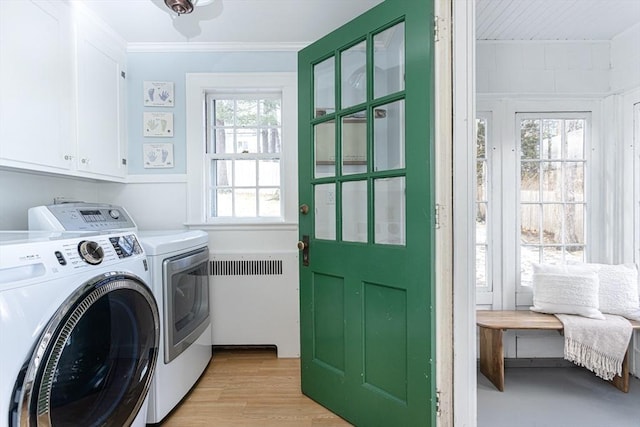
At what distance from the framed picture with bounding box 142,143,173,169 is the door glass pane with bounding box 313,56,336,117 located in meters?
1.28

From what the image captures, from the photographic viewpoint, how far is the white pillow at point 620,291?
6.49 ft

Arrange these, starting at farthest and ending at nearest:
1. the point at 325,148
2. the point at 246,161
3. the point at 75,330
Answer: the point at 246,161, the point at 325,148, the point at 75,330

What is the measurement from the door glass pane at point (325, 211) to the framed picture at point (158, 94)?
1476 millimetres

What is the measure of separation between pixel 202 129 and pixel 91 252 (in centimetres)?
147

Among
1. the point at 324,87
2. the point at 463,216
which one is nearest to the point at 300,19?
the point at 324,87

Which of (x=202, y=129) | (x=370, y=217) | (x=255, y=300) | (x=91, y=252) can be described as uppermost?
(x=202, y=129)

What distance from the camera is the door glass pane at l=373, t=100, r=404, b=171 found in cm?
143

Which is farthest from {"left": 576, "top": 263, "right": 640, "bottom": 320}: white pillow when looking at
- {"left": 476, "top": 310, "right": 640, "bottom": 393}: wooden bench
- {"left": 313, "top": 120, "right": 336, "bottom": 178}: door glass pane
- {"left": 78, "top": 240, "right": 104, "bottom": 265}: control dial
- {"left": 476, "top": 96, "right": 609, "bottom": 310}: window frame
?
{"left": 78, "top": 240, "right": 104, "bottom": 265}: control dial

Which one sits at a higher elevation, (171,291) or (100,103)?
(100,103)

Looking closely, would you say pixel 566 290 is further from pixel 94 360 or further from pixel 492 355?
pixel 94 360

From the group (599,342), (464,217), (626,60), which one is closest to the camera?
(464,217)

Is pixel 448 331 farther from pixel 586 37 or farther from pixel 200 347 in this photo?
pixel 586 37

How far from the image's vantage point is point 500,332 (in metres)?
1.91

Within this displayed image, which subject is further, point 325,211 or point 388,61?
point 325,211
